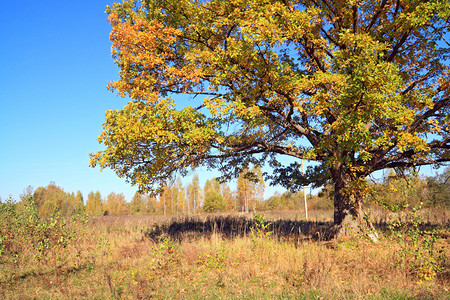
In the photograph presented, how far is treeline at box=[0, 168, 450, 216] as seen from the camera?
8008 millimetres

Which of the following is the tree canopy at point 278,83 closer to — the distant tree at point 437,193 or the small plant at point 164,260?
the small plant at point 164,260

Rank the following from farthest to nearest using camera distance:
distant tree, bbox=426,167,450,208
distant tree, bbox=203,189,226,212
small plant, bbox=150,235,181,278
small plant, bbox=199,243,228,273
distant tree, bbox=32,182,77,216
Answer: distant tree, bbox=203,189,226,212 → distant tree, bbox=32,182,77,216 → distant tree, bbox=426,167,450,208 → small plant, bbox=199,243,228,273 → small plant, bbox=150,235,181,278

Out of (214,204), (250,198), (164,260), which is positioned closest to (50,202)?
(214,204)

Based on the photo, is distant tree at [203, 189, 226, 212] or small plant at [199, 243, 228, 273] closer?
small plant at [199, 243, 228, 273]

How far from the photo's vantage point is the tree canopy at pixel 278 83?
25.0ft

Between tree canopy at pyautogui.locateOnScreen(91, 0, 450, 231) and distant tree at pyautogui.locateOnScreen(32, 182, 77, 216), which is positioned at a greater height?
tree canopy at pyautogui.locateOnScreen(91, 0, 450, 231)

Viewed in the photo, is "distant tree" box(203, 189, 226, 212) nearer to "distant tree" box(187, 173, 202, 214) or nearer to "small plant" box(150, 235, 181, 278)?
"distant tree" box(187, 173, 202, 214)

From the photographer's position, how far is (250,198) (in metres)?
68.3

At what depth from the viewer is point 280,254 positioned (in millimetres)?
8375

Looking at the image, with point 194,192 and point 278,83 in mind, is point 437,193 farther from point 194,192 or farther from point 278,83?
point 194,192

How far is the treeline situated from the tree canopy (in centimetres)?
97

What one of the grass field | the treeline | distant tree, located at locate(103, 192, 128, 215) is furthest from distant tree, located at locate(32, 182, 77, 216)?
the grass field

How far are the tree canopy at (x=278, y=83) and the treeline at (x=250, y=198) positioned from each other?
0.97 metres

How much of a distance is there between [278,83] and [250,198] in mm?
61651
